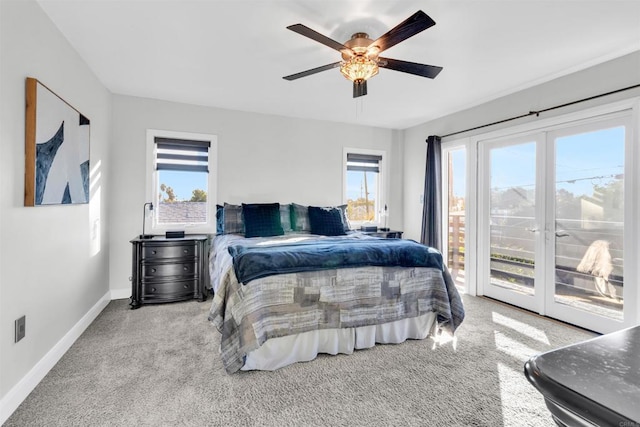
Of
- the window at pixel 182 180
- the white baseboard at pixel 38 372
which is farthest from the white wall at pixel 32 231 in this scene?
the window at pixel 182 180

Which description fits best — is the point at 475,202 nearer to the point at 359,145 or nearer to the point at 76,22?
the point at 359,145

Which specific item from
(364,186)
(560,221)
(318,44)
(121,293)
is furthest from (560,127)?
(121,293)

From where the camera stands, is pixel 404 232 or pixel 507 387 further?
pixel 404 232

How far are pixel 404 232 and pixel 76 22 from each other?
474cm

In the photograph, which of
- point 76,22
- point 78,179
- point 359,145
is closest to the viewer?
point 76,22

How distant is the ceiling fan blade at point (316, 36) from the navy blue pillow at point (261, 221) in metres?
2.14

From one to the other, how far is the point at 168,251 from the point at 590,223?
14.3ft

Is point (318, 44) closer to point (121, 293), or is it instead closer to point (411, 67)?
point (411, 67)

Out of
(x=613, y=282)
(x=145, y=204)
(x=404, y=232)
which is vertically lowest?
(x=613, y=282)

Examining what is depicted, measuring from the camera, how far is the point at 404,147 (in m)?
5.30

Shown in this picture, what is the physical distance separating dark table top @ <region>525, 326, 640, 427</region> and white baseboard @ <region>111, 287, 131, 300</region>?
433 cm

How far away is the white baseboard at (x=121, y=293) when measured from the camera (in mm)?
3709

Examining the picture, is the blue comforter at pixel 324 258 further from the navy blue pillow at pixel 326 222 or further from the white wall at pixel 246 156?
the white wall at pixel 246 156

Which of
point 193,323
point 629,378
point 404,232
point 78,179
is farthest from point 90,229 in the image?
point 404,232
